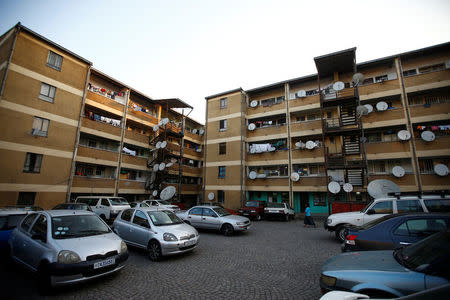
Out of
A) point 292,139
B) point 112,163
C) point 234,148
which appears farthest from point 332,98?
point 112,163

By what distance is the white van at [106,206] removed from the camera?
13.5 metres

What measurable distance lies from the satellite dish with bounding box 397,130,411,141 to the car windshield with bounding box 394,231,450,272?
1702 centimetres

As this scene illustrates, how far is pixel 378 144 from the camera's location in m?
17.4

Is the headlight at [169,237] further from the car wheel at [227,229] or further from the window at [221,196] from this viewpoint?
the window at [221,196]

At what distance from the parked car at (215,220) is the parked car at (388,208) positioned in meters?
4.25

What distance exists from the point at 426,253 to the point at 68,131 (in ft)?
70.5

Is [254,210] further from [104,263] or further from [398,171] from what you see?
[104,263]

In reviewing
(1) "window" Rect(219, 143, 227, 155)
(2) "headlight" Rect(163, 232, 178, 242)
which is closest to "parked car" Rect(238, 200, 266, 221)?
(1) "window" Rect(219, 143, 227, 155)

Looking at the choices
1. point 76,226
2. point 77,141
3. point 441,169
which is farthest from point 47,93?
point 441,169

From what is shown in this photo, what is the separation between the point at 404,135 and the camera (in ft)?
53.4

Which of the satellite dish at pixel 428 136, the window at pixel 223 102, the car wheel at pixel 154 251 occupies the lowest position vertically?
the car wheel at pixel 154 251

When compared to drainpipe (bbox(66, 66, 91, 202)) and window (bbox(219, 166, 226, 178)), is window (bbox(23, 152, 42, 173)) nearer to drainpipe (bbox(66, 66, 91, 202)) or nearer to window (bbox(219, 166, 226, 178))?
drainpipe (bbox(66, 66, 91, 202))

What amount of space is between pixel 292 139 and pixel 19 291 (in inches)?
838

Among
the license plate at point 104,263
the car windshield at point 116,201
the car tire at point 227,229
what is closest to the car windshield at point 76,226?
the license plate at point 104,263
